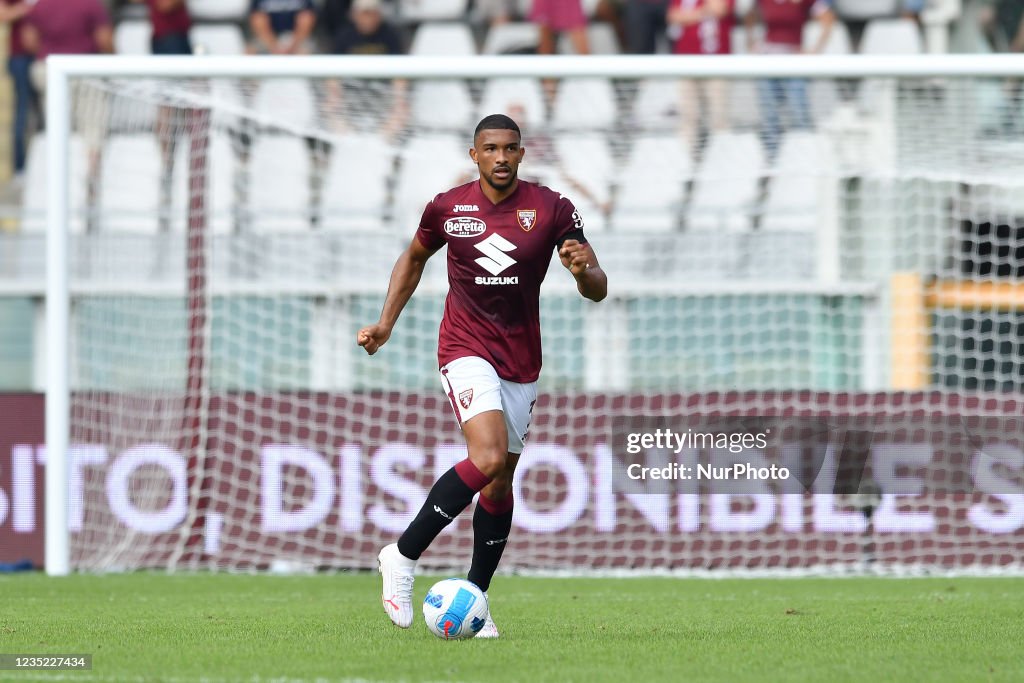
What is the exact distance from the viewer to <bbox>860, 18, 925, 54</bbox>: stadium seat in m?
13.7

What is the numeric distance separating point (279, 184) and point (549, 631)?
Result: 661cm

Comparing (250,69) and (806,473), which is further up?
(250,69)

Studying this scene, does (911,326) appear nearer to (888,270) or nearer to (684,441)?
(888,270)

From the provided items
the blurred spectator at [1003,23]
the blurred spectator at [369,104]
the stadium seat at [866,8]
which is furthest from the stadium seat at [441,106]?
the blurred spectator at [1003,23]

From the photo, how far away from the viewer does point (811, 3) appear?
43.0ft

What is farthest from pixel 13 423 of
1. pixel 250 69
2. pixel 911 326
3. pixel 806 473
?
pixel 911 326

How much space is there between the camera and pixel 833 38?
13.7m

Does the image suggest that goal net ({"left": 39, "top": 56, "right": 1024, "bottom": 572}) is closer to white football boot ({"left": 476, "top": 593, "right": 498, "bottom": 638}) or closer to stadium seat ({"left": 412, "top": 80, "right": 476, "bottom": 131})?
stadium seat ({"left": 412, "top": 80, "right": 476, "bottom": 131})

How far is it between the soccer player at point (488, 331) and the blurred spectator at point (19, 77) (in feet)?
28.9

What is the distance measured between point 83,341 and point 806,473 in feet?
16.8

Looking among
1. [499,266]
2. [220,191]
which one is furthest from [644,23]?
[499,266]

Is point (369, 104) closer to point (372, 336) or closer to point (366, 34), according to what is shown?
point (366, 34)

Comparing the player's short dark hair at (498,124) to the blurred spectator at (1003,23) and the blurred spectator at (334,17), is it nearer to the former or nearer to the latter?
the blurred spectator at (334,17)

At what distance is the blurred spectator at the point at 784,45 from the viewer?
11.7m
